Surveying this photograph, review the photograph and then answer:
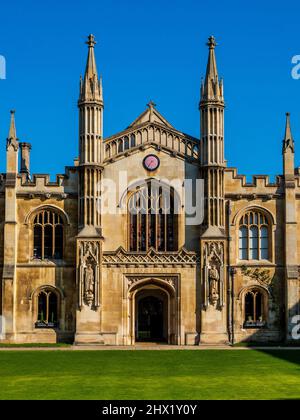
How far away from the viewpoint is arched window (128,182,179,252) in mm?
50844

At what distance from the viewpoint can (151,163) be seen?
2020 inches

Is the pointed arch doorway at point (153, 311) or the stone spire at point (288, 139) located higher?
the stone spire at point (288, 139)

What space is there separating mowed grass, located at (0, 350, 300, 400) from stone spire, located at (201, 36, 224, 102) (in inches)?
608

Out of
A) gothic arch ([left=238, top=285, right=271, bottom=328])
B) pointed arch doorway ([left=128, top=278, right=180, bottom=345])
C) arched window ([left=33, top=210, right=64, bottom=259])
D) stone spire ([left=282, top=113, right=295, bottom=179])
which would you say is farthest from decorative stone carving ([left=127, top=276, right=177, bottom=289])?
stone spire ([left=282, top=113, right=295, bottom=179])

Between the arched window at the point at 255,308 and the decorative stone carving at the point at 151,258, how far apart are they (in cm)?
381

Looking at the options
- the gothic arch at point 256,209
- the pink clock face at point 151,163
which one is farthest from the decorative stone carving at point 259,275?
the pink clock face at point 151,163

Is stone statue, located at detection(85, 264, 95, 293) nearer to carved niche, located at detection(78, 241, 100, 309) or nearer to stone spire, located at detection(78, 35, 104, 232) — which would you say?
carved niche, located at detection(78, 241, 100, 309)

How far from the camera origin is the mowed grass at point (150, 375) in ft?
81.7

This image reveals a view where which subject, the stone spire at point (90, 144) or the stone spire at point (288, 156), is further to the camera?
the stone spire at point (288, 156)

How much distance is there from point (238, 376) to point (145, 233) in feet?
71.5

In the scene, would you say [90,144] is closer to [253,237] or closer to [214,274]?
[214,274]

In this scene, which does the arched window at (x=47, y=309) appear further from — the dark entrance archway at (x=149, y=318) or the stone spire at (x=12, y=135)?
the stone spire at (x=12, y=135)
